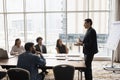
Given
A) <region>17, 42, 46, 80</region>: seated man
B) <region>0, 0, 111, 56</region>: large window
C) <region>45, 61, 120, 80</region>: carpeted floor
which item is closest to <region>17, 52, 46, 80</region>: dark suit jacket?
<region>17, 42, 46, 80</region>: seated man

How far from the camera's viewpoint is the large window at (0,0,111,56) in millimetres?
8688

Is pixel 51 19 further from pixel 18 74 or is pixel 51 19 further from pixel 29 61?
pixel 18 74

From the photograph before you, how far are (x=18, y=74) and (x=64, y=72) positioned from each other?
0.80m

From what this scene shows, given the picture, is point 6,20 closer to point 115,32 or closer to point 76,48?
point 76,48

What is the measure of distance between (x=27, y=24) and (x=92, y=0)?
282 centimetres

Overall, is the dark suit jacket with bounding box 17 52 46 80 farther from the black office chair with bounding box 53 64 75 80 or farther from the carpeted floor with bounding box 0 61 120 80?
the carpeted floor with bounding box 0 61 120 80

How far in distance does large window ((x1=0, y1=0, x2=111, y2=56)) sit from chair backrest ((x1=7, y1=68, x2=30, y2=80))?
207 inches

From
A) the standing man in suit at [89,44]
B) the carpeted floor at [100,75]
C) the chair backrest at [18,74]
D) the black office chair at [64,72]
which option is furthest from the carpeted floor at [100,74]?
the chair backrest at [18,74]

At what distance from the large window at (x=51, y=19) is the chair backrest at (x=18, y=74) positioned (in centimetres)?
526

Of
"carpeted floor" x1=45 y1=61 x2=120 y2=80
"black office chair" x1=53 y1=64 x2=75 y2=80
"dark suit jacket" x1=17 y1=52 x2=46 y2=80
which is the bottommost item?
"carpeted floor" x1=45 y1=61 x2=120 y2=80

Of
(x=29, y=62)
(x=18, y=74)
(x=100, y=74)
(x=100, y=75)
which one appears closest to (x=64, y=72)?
(x=29, y=62)

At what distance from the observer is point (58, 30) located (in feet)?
29.5

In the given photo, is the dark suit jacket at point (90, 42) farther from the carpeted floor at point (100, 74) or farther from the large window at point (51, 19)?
the large window at point (51, 19)

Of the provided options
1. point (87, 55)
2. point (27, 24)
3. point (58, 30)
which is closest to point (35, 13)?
point (27, 24)
